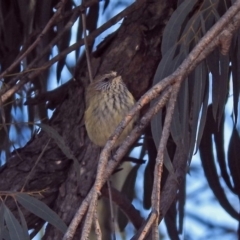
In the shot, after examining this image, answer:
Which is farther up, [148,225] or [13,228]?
[13,228]

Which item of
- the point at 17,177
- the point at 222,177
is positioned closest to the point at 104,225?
the point at 222,177

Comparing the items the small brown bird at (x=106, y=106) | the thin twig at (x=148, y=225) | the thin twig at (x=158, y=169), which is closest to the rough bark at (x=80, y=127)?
the small brown bird at (x=106, y=106)

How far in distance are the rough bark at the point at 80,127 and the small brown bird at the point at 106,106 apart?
144mm

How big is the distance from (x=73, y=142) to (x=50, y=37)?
61cm

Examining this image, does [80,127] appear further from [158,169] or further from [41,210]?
[158,169]

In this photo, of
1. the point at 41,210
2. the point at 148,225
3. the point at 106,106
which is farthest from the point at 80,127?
the point at 148,225

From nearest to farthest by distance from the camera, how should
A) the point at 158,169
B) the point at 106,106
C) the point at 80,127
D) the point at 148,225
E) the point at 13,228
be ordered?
the point at 148,225
the point at 158,169
the point at 13,228
the point at 106,106
the point at 80,127

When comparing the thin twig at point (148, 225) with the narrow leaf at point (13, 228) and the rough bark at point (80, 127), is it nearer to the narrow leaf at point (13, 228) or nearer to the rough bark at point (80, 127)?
the narrow leaf at point (13, 228)

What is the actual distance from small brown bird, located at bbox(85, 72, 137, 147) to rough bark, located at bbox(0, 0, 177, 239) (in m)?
0.14

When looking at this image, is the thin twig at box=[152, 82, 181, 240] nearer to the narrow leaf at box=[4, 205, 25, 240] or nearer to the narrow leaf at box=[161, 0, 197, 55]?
the narrow leaf at box=[161, 0, 197, 55]

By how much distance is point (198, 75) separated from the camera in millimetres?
2426

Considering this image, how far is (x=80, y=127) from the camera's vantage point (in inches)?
128

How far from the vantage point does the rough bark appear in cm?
317

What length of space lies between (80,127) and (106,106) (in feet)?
0.87
